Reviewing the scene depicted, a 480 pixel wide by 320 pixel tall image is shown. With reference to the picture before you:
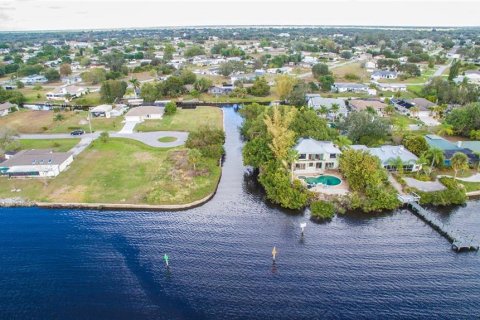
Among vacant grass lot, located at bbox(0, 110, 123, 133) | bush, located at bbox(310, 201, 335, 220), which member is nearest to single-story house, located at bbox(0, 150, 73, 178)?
vacant grass lot, located at bbox(0, 110, 123, 133)

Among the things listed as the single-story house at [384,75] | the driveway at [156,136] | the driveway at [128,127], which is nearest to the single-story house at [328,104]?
the driveway at [156,136]

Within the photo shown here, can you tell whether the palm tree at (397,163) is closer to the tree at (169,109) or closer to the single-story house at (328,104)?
the single-story house at (328,104)

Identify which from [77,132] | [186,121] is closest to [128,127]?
[77,132]

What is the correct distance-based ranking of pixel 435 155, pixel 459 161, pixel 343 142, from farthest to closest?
pixel 343 142, pixel 435 155, pixel 459 161

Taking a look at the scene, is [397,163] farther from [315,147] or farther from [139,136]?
[139,136]

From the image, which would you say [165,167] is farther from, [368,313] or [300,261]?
[368,313]

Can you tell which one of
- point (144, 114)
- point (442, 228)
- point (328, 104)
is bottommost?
point (442, 228)

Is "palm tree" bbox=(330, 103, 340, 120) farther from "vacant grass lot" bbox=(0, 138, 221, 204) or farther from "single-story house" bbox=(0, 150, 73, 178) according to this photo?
"single-story house" bbox=(0, 150, 73, 178)
